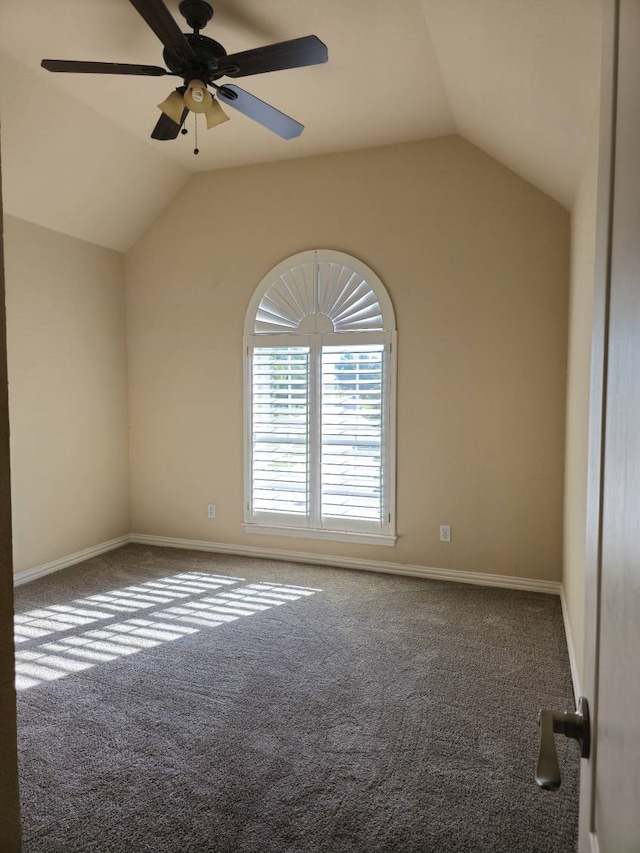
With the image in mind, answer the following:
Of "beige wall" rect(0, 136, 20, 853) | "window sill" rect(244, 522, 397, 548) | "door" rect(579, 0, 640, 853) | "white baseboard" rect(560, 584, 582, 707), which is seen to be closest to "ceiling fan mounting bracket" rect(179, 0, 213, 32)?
"door" rect(579, 0, 640, 853)

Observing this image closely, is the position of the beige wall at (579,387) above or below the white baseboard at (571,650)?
above

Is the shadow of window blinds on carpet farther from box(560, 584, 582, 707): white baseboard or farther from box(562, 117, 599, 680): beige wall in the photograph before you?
box(562, 117, 599, 680): beige wall

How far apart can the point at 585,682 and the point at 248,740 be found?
1816mm

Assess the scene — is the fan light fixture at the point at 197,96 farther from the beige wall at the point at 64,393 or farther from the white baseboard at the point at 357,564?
the white baseboard at the point at 357,564

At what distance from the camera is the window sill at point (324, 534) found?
4.40 m

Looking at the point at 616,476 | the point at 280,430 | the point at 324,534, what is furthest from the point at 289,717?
the point at 280,430

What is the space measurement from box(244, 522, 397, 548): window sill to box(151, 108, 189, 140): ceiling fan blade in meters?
2.92

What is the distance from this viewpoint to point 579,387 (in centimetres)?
300

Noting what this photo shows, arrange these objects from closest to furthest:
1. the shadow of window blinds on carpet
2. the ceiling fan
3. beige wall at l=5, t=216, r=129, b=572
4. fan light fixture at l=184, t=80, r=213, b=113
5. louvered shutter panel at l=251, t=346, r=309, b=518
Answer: the ceiling fan → fan light fixture at l=184, t=80, r=213, b=113 → the shadow of window blinds on carpet → beige wall at l=5, t=216, r=129, b=572 → louvered shutter panel at l=251, t=346, r=309, b=518

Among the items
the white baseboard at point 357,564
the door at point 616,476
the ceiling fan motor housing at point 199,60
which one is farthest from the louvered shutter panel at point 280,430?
the door at point 616,476

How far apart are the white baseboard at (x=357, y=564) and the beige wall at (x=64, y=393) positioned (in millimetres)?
591

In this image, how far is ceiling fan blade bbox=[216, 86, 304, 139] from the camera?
2727 millimetres

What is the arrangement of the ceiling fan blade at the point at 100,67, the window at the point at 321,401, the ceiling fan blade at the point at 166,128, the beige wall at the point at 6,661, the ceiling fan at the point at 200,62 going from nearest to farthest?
the beige wall at the point at 6,661
the ceiling fan at the point at 200,62
the ceiling fan blade at the point at 100,67
the ceiling fan blade at the point at 166,128
the window at the point at 321,401

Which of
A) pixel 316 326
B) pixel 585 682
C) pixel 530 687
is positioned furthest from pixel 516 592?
pixel 585 682
